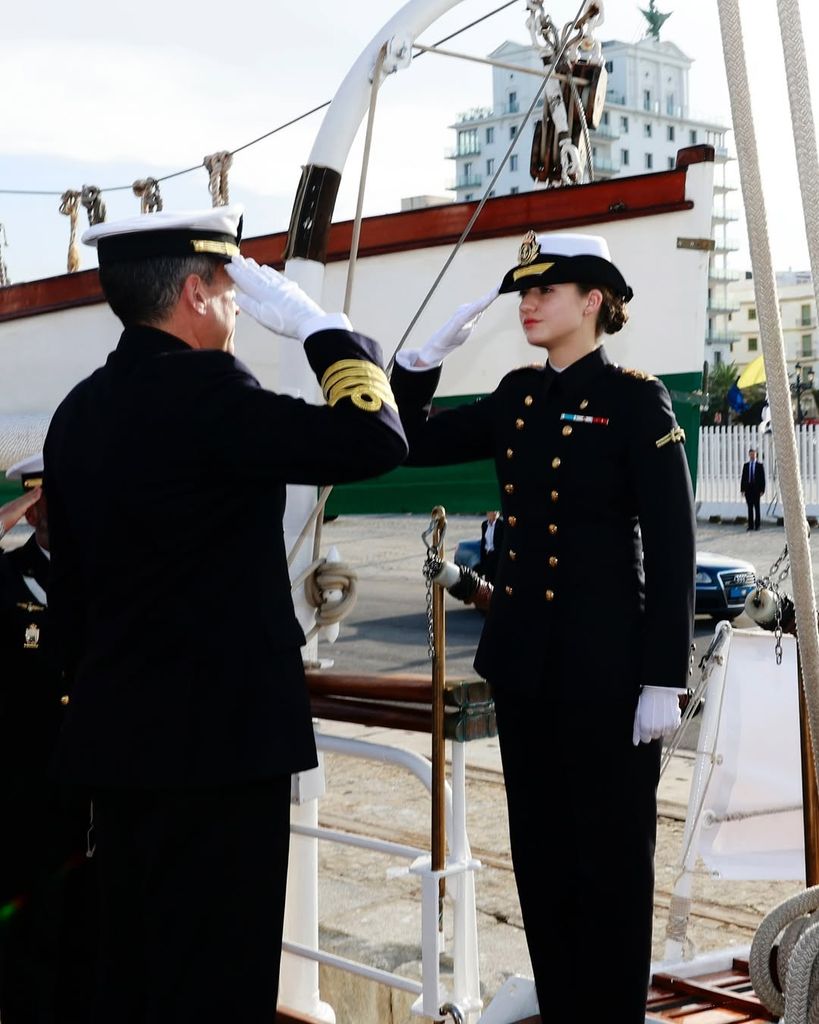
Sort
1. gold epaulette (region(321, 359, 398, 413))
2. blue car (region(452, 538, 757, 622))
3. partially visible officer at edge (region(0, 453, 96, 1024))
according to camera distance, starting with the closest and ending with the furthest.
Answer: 1. gold epaulette (region(321, 359, 398, 413))
2. partially visible officer at edge (region(0, 453, 96, 1024))
3. blue car (region(452, 538, 757, 622))

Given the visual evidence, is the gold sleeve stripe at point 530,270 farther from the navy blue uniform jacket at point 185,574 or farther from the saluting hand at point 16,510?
the saluting hand at point 16,510

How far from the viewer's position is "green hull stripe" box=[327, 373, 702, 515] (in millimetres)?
4477

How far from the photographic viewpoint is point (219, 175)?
225 inches

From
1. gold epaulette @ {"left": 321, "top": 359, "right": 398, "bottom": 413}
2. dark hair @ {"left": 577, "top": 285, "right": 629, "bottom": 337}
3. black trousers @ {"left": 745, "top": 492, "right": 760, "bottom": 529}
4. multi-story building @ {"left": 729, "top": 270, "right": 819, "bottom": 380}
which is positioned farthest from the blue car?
multi-story building @ {"left": 729, "top": 270, "right": 819, "bottom": 380}

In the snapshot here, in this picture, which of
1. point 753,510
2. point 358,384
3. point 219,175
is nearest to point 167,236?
point 358,384

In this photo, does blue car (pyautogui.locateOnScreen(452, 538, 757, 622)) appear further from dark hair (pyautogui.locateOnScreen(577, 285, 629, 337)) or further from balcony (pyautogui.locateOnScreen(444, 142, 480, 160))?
balcony (pyautogui.locateOnScreen(444, 142, 480, 160))

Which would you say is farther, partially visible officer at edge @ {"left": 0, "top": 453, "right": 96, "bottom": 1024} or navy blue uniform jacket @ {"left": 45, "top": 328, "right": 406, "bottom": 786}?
partially visible officer at edge @ {"left": 0, "top": 453, "right": 96, "bottom": 1024}

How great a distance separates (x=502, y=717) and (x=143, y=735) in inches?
33.3

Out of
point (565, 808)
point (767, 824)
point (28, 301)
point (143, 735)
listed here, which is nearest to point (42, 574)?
point (143, 735)

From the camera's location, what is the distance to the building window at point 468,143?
9950 cm

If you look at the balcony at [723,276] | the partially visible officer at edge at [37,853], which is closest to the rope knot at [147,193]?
the partially visible officer at edge at [37,853]

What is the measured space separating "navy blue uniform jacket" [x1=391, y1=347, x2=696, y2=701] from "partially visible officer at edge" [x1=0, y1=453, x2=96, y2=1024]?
1072mm

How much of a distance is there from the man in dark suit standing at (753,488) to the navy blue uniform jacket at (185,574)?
938 inches

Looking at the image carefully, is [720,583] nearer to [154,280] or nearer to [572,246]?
[572,246]
